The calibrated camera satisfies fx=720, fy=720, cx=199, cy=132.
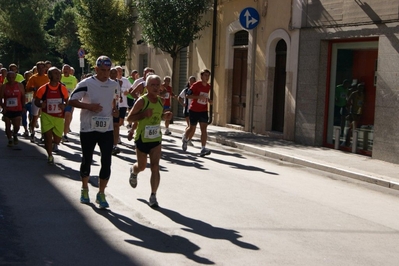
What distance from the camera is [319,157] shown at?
50.1ft

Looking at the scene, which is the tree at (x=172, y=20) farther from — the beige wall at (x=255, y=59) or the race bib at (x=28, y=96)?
the race bib at (x=28, y=96)

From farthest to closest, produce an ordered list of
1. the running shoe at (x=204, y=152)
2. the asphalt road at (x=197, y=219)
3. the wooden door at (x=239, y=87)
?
1. the wooden door at (x=239, y=87)
2. the running shoe at (x=204, y=152)
3. the asphalt road at (x=197, y=219)

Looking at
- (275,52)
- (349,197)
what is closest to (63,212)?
(349,197)

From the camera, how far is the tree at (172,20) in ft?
77.7

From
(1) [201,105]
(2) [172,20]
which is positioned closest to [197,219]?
(1) [201,105]

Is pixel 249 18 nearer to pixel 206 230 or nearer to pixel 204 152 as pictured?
pixel 204 152

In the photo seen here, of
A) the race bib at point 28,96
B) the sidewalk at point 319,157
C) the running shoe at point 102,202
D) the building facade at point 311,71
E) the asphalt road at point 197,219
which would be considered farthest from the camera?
the race bib at point 28,96

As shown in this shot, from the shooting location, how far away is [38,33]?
51.8m

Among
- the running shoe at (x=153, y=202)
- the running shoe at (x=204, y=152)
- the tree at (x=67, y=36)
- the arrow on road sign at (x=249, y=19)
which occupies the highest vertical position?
the tree at (x=67, y=36)

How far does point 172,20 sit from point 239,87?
3290 mm

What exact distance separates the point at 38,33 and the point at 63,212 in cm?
4525

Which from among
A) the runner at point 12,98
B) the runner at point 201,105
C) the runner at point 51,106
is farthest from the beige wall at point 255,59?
the runner at point 51,106

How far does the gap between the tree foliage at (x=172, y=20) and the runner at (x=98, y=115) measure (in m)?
15.3

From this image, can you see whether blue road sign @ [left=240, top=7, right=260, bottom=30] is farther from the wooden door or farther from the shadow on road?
the shadow on road
